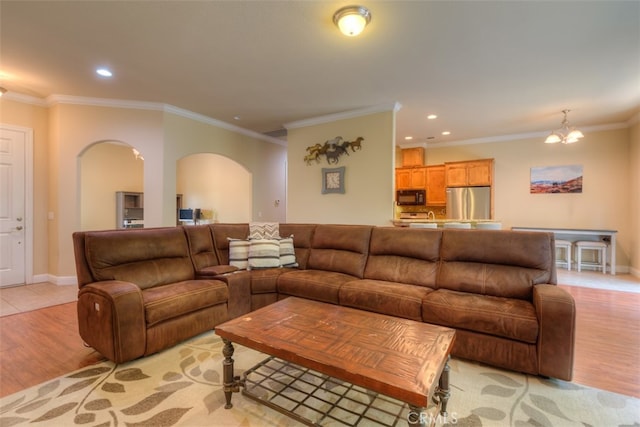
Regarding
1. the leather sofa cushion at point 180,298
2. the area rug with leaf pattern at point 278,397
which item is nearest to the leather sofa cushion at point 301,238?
the leather sofa cushion at point 180,298

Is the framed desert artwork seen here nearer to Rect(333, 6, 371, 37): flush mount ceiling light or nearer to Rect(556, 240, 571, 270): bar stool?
Rect(556, 240, 571, 270): bar stool

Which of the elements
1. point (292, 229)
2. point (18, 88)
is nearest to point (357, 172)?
point (292, 229)

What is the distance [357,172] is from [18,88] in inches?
204

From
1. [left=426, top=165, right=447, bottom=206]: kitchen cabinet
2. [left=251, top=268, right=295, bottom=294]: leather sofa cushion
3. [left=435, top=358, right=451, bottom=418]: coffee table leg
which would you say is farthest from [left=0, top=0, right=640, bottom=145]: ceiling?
[left=435, top=358, right=451, bottom=418]: coffee table leg

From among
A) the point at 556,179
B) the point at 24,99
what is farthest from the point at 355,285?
the point at 556,179

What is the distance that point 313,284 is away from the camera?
298 centimetres

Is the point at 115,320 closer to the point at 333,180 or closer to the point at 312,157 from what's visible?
the point at 333,180

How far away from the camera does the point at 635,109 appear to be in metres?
4.84

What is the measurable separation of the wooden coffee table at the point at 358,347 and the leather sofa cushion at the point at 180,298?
876mm

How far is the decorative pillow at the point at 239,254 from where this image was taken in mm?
3426

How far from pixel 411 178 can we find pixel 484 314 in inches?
222

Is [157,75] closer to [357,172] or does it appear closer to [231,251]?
[231,251]

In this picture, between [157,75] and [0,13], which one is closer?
[0,13]

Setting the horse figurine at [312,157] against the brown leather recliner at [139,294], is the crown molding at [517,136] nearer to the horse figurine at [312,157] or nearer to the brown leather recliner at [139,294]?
the horse figurine at [312,157]
